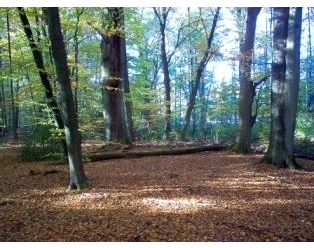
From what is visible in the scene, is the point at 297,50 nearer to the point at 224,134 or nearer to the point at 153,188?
the point at 153,188

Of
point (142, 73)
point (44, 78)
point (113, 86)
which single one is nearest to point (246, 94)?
point (113, 86)

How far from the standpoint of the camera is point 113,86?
15891mm

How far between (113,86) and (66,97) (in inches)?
302

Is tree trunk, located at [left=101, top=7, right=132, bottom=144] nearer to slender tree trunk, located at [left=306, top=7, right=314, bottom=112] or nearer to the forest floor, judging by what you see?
the forest floor

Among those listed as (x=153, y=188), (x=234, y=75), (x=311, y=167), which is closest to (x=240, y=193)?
(x=153, y=188)

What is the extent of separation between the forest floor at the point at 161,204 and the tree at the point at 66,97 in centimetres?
46

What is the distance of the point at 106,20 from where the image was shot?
40.2 ft

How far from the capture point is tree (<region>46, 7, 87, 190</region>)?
26.4 feet

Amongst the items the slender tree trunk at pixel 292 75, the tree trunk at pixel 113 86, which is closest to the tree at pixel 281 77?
the slender tree trunk at pixel 292 75

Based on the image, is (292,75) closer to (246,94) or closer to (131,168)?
(246,94)

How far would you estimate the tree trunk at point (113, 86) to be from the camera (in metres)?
15.7

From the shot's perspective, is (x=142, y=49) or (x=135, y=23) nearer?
(x=135, y=23)

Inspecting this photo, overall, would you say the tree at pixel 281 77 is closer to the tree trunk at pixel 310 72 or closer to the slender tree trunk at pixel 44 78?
the slender tree trunk at pixel 44 78
